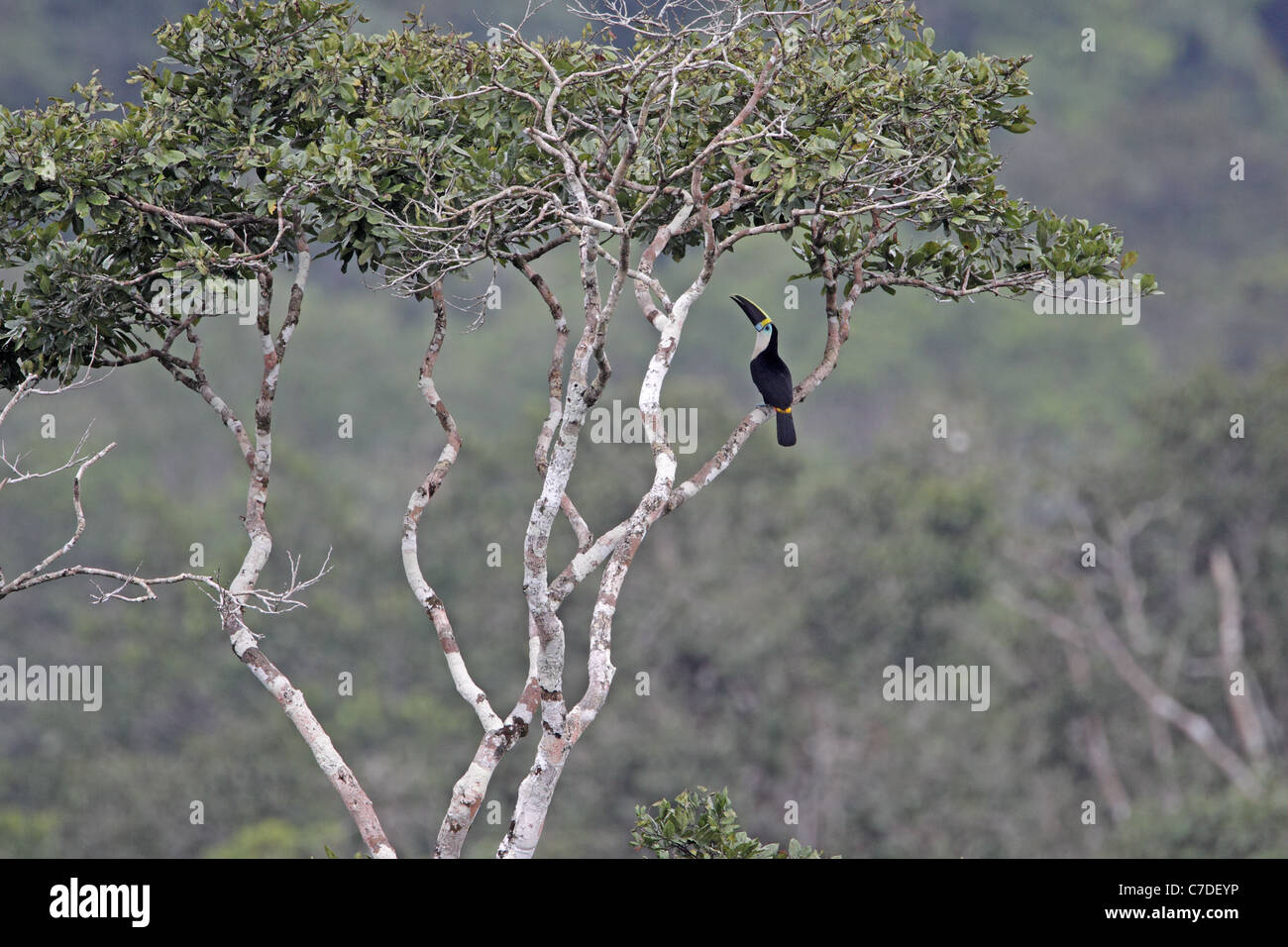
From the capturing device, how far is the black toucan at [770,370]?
821 centimetres

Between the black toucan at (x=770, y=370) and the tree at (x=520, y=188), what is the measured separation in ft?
0.67

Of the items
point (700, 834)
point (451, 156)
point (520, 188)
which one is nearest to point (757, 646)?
point (700, 834)

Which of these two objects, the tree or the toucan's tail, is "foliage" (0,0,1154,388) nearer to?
the tree

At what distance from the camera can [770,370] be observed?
27.3ft

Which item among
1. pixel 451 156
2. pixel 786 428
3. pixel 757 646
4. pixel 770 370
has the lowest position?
pixel 757 646

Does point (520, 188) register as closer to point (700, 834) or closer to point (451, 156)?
point (451, 156)

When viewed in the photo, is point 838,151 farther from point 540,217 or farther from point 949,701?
point 949,701

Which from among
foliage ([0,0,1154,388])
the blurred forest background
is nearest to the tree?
foliage ([0,0,1154,388])

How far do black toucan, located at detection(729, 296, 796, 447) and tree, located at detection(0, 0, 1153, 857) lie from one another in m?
0.20

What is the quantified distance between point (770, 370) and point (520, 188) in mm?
1732

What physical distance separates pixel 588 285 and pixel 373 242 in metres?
1.14

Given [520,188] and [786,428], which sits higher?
[520,188]

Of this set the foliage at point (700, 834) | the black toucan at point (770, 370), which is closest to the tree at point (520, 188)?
the black toucan at point (770, 370)

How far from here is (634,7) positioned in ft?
26.3
